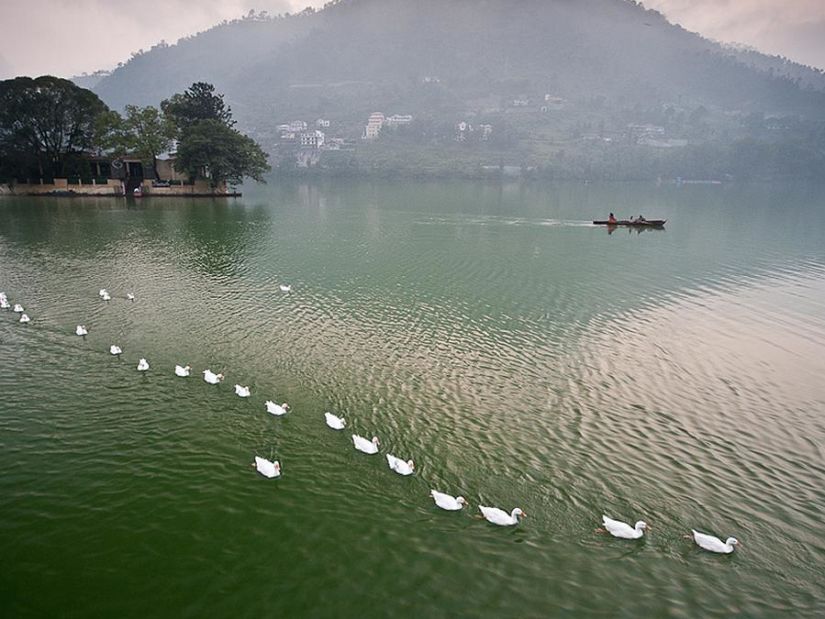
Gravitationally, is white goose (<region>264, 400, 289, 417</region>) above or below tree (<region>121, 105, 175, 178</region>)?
below

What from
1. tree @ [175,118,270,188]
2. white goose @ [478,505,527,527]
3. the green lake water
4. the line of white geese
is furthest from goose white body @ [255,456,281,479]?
tree @ [175,118,270,188]

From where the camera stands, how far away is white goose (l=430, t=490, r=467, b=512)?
12.6m

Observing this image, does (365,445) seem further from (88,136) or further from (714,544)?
(88,136)

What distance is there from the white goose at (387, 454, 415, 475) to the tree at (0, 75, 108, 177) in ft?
292

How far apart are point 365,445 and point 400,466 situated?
144 cm

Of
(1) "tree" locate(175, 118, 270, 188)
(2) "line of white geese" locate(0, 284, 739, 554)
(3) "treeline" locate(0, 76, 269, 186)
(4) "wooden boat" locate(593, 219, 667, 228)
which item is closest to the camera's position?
(2) "line of white geese" locate(0, 284, 739, 554)

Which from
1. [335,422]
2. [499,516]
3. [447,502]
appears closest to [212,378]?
[335,422]

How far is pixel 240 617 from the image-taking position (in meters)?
9.57

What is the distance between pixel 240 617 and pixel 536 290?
27377 mm

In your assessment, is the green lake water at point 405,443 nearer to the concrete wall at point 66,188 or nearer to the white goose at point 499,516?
the white goose at point 499,516

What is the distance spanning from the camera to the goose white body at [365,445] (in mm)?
14695

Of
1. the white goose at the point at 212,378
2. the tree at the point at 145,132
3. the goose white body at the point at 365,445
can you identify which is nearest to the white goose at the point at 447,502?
the goose white body at the point at 365,445

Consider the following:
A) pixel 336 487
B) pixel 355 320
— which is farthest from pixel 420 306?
pixel 336 487

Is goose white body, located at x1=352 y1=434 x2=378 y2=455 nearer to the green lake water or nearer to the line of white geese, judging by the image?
the line of white geese
